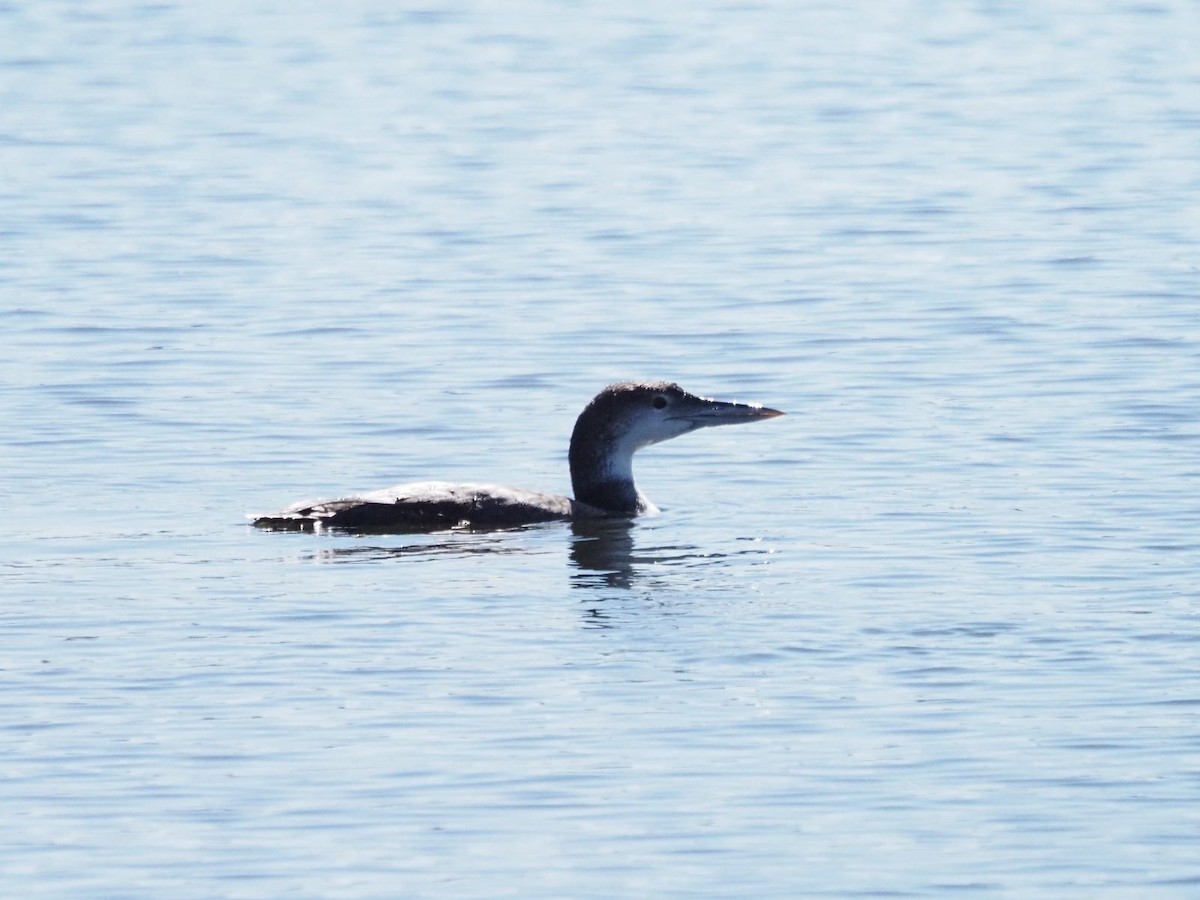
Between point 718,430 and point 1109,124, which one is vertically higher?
point 1109,124

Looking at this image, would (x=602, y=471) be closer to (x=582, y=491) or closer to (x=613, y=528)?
(x=582, y=491)

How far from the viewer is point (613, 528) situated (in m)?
13.8

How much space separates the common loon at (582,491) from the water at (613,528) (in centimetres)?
17

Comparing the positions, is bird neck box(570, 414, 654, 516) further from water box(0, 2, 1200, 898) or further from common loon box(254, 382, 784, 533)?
water box(0, 2, 1200, 898)

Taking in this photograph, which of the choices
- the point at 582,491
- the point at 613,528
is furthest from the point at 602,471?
the point at 613,528

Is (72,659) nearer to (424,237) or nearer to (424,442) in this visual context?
(424,442)

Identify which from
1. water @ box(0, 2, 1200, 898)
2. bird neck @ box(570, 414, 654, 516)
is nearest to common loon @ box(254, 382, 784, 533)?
bird neck @ box(570, 414, 654, 516)

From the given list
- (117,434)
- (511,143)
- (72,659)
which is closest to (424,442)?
(117,434)

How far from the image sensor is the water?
8836mm

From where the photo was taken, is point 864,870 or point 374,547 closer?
point 864,870

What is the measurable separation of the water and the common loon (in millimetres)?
174

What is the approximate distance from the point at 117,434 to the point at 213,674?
5550 millimetres

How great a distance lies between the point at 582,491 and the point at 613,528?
52 centimetres

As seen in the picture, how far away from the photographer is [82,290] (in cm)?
2070
